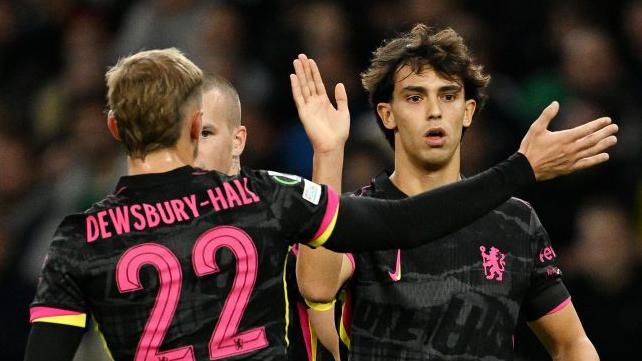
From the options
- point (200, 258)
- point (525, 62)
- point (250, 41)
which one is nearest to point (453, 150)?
point (200, 258)

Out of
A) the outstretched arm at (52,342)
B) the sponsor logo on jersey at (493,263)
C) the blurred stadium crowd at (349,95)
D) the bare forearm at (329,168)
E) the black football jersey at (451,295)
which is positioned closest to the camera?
the outstretched arm at (52,342)

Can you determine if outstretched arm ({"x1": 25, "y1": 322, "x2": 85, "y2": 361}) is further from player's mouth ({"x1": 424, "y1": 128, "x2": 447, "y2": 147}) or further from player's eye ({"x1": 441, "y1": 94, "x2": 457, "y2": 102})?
player's eye ({"x1": 441, "y1": 94, "x2": 457, "y2": 102})

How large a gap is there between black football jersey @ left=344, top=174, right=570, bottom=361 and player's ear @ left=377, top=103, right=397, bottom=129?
1.68 ft

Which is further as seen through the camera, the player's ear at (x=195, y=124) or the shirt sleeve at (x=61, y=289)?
the player's ear at (x=195, y=124)

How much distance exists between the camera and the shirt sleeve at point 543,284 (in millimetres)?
5000

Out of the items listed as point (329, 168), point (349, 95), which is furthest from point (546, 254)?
point (349, 95)

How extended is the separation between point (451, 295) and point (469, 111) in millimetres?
765

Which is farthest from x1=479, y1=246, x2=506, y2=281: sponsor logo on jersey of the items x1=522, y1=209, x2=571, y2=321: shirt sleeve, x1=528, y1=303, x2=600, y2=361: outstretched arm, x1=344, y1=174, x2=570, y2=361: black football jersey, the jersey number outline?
the jersey number outline

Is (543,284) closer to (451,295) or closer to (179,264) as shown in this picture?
(451,295)

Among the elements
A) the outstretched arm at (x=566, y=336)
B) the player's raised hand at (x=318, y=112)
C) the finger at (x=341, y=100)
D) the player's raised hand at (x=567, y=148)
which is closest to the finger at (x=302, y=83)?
the player's raised hand at (x=318, y=112)

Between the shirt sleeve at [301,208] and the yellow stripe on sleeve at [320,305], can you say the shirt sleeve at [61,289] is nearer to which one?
the shirt sleeve at [301,208]

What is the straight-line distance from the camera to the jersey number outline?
3.97 metres

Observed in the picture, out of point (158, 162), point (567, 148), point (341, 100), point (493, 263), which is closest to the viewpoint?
point (158, 162)

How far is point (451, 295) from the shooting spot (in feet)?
15.8
